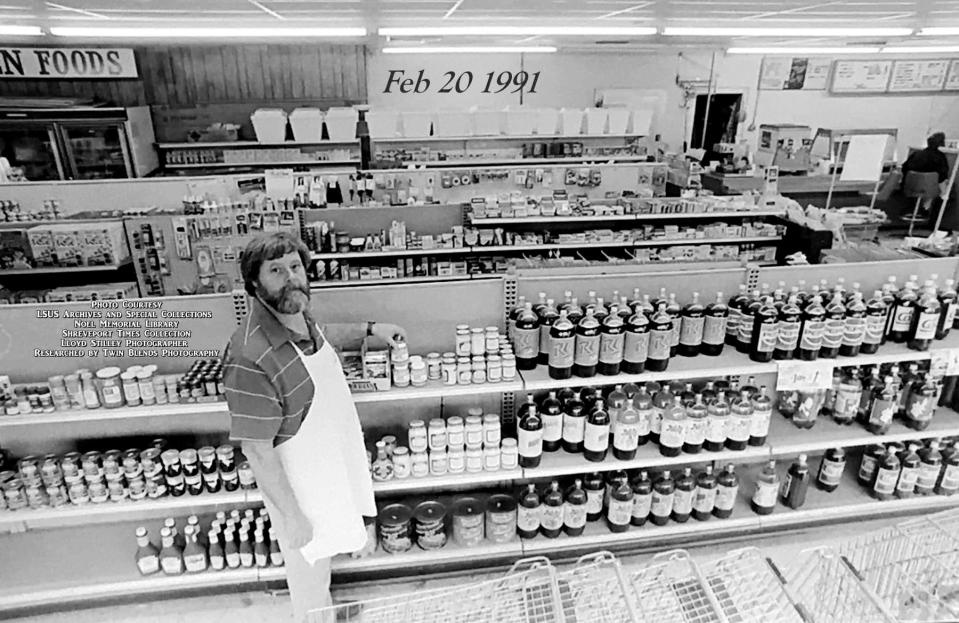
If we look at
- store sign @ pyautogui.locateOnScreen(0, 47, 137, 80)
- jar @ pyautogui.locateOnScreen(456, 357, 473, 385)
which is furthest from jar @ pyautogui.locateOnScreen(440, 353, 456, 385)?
store sign @ pyautogui.locateOnScreen(0, 47, 137, 80)

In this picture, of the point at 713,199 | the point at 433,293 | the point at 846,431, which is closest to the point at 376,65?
the point at 713,199

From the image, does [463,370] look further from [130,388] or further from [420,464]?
[130,388]

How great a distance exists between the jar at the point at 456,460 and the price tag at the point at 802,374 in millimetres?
1511

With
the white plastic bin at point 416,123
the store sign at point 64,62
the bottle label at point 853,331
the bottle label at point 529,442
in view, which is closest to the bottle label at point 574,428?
the bottle label at point 529,442

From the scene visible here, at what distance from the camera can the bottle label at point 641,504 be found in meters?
Result: 3.05

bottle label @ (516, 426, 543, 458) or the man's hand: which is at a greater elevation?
the man's hand

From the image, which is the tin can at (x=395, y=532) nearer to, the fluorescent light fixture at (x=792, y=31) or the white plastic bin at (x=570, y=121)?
the fluorescent light fixture at (x=792, y=31)

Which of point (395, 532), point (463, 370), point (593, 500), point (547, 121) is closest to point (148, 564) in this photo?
point (395, 532)

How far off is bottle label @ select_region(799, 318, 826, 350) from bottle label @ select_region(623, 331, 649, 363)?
0.76 metres

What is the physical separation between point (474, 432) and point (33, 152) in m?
8.48

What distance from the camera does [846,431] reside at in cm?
321

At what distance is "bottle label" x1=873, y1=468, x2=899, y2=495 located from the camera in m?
3.19

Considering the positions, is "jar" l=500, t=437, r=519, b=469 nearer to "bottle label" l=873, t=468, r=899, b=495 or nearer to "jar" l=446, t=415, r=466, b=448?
"jar" l=446, t=415, r=466, b=448

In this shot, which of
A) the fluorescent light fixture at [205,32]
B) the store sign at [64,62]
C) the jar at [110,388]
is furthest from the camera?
the store sign at [64,62]
